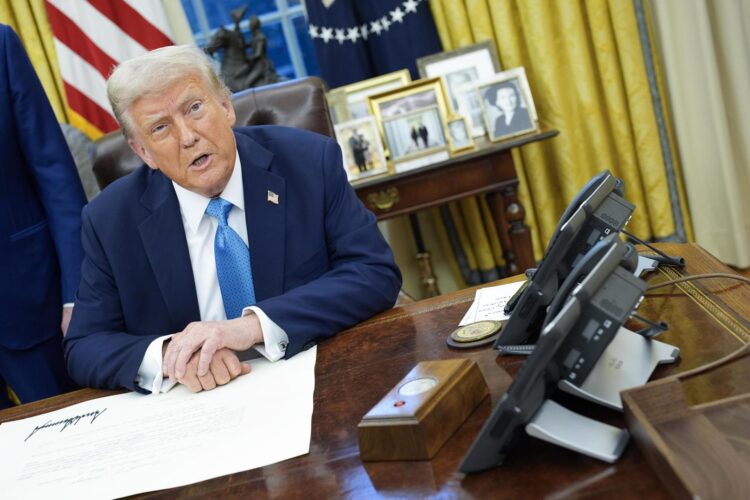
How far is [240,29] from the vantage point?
12.0 feet

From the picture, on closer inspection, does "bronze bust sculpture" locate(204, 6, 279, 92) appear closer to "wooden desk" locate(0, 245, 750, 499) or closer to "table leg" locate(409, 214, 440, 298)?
"table leg" locate(409, 214, 440, 298)

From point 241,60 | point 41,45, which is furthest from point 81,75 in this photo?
point 241,60

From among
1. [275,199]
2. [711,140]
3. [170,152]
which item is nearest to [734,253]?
[711,140]

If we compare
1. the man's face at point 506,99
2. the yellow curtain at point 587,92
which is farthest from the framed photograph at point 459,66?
the man's face at point 506,99

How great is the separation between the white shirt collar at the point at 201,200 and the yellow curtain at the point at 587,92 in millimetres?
1876

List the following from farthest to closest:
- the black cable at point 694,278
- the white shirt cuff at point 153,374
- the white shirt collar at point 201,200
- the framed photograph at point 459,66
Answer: the framed photograph at point 459,66 < the white shirt collar at point 201,200 < the white shirt cuff at point 153,374 < the black cable at point 694,278

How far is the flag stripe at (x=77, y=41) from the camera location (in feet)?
11.6

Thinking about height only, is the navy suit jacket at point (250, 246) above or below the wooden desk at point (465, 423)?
above

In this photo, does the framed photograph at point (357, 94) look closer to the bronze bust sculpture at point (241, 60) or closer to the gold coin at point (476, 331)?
the bronze bust sculpture at point (241, 60)

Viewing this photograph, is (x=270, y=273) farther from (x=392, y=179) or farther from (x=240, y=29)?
(x=240, y=29)

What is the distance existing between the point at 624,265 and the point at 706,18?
2.64 meters

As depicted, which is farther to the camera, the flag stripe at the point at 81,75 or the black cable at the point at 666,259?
the flag stripe at the point at 81,75

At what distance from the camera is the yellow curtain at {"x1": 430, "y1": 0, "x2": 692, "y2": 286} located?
334 cm

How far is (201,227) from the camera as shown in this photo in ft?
6.12
